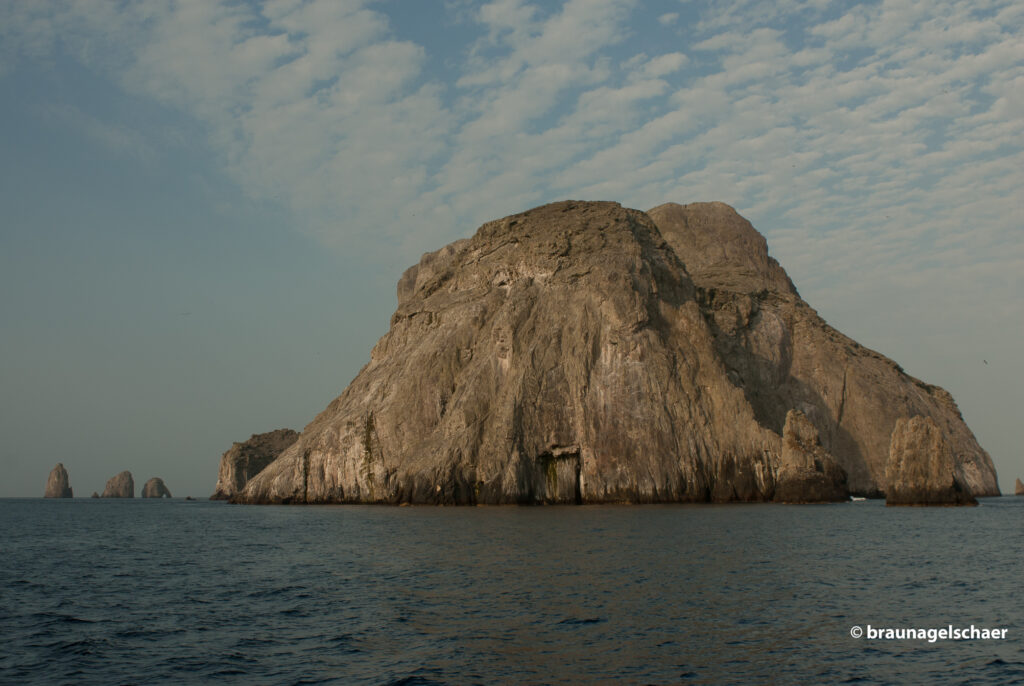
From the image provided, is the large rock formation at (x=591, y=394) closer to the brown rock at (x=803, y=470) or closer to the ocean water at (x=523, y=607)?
the brown rock at (x=803, y=470)

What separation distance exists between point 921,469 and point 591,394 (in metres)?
30.4

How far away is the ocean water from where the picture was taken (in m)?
17.5

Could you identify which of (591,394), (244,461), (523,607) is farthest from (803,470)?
(244,461)

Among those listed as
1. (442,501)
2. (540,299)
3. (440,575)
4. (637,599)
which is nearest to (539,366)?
(540,299)

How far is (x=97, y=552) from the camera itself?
4612cm

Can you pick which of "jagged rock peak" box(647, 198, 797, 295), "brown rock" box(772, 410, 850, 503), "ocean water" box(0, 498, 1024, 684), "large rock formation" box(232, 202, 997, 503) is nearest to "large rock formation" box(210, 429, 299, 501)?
"large rock formation" box(232, 202, 997, 503)

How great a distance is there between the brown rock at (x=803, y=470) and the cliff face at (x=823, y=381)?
64.7 ft

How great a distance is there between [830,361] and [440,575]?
93175 millimetres

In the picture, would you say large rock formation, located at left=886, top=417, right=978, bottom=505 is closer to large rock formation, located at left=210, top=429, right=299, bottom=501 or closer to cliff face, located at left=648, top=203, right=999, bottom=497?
cliff face, located at left=648, top=203, right=999, bottom=497

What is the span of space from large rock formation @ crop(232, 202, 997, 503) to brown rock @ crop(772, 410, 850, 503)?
0.59 ft

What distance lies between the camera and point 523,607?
79.0 ft

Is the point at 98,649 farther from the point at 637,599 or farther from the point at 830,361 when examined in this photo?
the point at 830,361

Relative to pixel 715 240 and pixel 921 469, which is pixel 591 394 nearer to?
pixel 921 469

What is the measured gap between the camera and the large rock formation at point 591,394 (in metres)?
78.2
